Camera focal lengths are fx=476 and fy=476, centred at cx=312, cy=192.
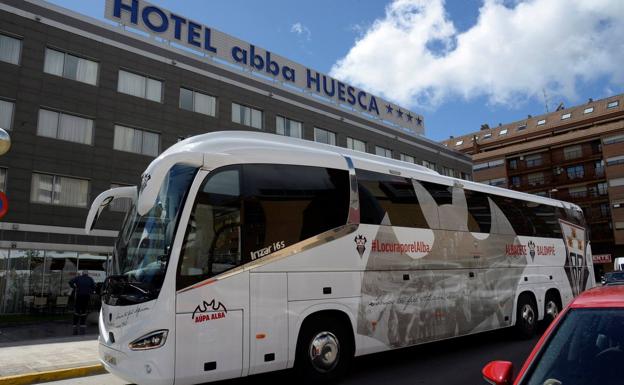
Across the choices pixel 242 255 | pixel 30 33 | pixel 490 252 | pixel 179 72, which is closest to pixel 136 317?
pixel 242 255

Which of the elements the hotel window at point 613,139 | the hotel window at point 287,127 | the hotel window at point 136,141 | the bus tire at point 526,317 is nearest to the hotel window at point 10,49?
the hotel window at point 136,141

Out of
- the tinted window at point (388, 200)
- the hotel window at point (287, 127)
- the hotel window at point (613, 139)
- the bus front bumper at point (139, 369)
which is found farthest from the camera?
the hotel window at point (613, 139)

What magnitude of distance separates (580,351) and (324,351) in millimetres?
3962

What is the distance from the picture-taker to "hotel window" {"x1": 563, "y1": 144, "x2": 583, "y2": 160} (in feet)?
203

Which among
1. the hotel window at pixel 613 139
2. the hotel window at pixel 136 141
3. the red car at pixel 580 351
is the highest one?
the hotel window at pixel 613 139

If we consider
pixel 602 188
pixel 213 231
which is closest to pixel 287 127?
pixel 213 231

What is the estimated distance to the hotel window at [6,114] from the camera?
842 inches

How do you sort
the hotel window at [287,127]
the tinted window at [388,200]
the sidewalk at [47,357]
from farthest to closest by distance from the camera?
the hotel window at [287,127] < the sidewalk at [47,357] < the tinted window at [388,200]

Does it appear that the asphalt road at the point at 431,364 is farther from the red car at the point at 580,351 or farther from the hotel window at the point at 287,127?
the hotel window at the point at 287,127

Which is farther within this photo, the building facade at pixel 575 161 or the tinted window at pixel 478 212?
the building facade at pixel 575 161

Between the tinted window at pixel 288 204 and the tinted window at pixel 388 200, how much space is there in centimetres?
38

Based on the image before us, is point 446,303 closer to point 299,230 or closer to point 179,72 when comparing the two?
point 299,230

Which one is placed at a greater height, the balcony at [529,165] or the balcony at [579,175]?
the balcony at [529,165]

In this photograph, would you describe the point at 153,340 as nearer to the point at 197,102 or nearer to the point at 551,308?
Result: the point at 551,308
